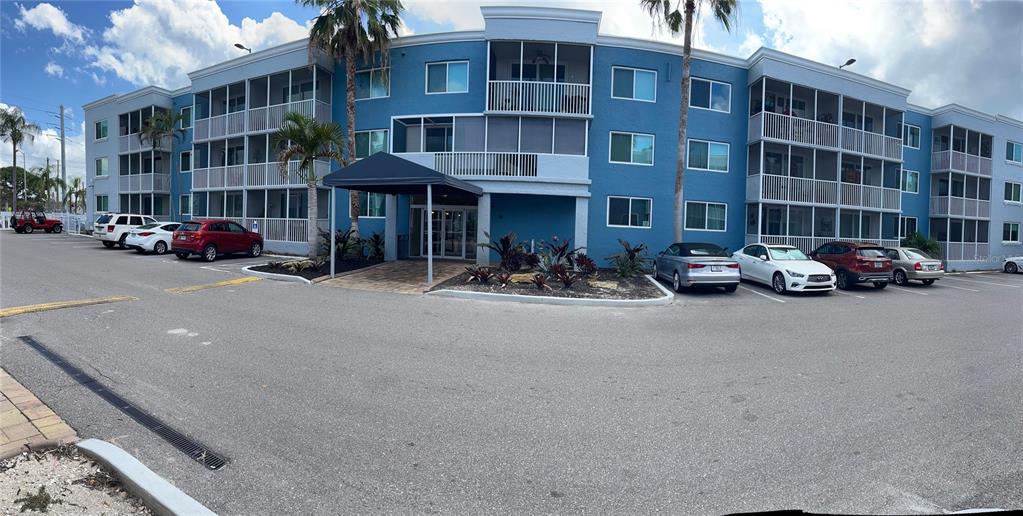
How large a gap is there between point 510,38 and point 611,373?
1653cm

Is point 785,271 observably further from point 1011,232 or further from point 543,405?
point 1011,232

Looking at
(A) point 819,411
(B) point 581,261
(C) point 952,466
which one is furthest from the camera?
(B) point 581,261

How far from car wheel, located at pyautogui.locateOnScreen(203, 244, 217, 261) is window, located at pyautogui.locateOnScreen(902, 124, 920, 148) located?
34106mm

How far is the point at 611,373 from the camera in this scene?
19.7ft

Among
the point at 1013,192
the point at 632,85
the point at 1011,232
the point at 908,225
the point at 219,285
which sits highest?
the point at 632,85

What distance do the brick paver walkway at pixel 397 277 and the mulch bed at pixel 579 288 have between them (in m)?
0.78

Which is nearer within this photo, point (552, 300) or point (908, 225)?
point (552, 300)

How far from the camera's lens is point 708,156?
21.4 metres

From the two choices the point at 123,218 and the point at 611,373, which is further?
the point at 123,218

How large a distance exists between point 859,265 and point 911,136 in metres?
16.8

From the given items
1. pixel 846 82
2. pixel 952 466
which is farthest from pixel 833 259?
pixel 952 466

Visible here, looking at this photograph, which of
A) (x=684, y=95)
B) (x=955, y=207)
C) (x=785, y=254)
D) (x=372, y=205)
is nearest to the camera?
(x=785, y=254)

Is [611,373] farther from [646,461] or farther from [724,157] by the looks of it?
[724,157]

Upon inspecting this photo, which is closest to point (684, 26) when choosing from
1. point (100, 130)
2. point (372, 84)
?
point (372, 84)
